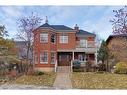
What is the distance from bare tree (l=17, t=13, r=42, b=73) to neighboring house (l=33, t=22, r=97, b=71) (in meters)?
0.97

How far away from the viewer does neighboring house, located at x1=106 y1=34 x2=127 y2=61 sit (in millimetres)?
8891

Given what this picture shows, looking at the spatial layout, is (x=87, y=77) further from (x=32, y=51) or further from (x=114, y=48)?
(x=32, y=51)

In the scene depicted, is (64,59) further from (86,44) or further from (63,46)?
(86,44)

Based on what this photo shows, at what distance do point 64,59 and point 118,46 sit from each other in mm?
3762

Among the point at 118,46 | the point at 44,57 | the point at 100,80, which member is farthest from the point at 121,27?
the point at 44,57

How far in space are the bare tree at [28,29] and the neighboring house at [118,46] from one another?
8.37 feet

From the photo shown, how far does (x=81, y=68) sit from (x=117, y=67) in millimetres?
2573

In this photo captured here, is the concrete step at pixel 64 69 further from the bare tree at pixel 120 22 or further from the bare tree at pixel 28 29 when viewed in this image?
the bare tree at pixel 120 22

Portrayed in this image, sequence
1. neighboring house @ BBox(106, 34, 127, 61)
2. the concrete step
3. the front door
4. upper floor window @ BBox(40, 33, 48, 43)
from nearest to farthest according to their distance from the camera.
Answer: neighboring house @ BBox(106, 34, 127, 61)
the concrete step
the front door
upper floor window @ BBox(40, 33, 48, 43)

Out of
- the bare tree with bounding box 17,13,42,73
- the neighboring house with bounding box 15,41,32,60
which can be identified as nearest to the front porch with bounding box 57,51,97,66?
the bare tree with bounding box 17,13,42,73

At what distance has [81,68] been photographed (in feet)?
39.1

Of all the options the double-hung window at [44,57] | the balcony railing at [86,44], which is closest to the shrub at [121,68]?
the double-hung window at [44,57]

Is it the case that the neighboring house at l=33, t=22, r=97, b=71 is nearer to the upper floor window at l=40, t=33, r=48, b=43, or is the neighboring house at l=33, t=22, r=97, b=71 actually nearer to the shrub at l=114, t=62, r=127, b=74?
the upper floor window at l=40, t=33, r=48, b=43
